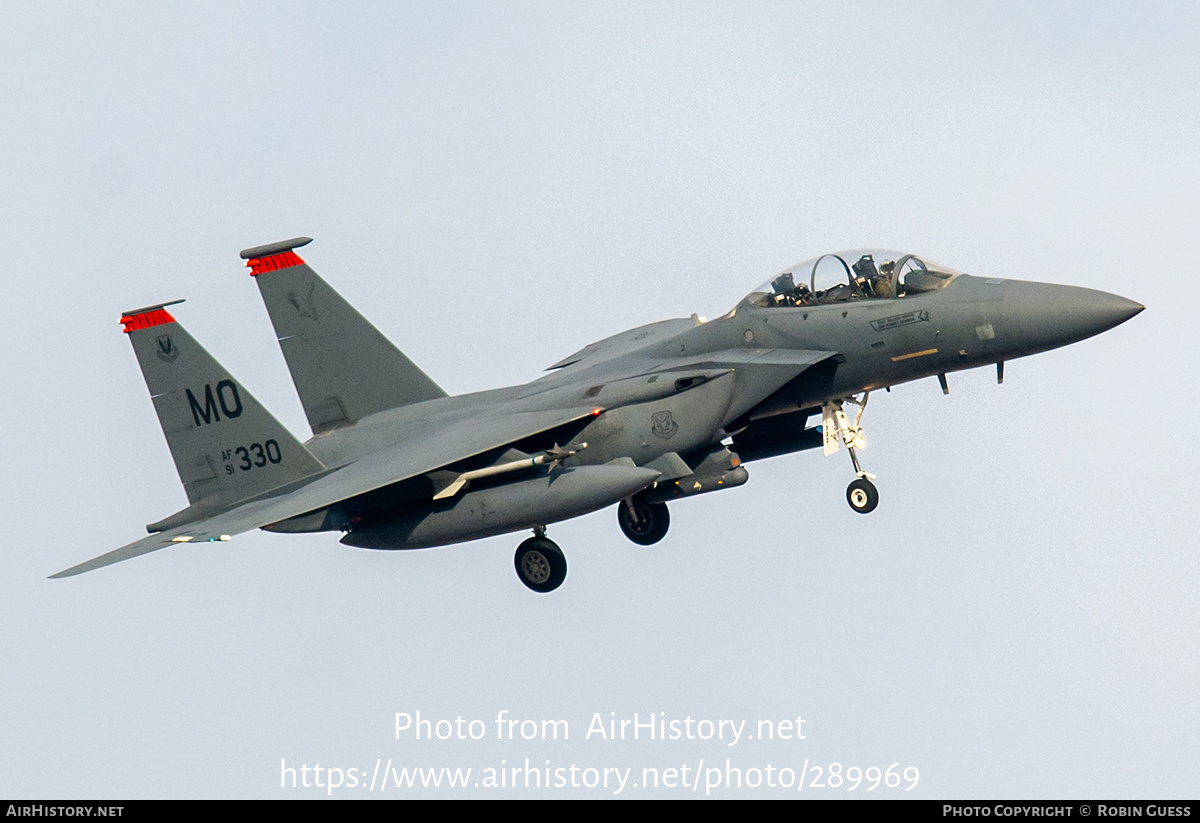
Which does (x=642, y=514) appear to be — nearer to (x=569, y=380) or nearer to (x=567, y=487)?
(x=569, y=380)

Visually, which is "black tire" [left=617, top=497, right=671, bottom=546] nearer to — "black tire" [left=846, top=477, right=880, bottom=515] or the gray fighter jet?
the gray fighter jet

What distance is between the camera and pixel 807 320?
728 inches

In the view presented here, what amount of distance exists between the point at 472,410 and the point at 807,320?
4.22 meters

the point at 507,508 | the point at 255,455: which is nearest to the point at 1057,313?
the point at 507,508

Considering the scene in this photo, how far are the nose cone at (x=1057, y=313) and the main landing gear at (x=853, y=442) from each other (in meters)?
1.95

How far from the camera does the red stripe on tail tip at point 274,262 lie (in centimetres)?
2175

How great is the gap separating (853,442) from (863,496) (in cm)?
61

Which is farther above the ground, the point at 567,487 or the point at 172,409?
the point at 172,409

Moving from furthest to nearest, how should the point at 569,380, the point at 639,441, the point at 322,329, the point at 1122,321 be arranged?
the point at 322,329 < the point at 569,380 < the point at 639,441 < the point at 1122,321

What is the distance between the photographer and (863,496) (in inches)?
731

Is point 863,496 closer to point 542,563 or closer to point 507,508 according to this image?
point 542,563

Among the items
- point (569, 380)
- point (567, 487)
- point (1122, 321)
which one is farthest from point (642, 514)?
point (1122, 321)

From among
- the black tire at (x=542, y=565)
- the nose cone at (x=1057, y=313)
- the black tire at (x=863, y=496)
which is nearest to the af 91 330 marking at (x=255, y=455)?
the black tire at (x=542, y=565)

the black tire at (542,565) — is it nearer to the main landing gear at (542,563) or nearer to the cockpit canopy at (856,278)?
the main landing gear at (542,563)
